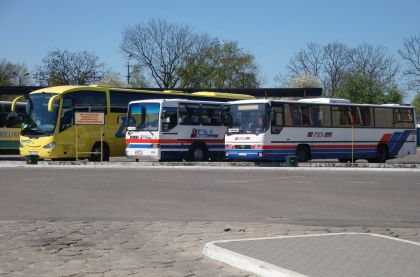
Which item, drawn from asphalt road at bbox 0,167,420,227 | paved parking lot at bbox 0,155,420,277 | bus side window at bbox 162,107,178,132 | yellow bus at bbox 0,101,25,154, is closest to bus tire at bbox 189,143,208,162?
bus side window at bbox 162,107,178,132

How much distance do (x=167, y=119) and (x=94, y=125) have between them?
389 centimetres

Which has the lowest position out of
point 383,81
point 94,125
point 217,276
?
point 217,276

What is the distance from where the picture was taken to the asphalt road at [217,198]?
11555 millimetres

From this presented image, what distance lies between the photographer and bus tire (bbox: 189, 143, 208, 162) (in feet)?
97.9

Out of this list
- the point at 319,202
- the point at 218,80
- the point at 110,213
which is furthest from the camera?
the point at 218,80

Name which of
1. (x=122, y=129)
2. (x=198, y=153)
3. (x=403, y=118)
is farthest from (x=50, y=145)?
(x=403, y=118)

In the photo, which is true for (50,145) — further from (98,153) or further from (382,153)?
(382,153)

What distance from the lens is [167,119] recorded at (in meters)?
28.6

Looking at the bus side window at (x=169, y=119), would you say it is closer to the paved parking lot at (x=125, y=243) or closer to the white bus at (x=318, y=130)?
the white bus at (x=318, y=130)

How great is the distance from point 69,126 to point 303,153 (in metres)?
11.3

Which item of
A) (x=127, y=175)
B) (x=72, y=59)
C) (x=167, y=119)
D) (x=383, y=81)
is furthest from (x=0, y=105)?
(x=383, y=81)

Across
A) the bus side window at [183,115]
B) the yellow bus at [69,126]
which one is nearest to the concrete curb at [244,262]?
the bus side window at [183,115]

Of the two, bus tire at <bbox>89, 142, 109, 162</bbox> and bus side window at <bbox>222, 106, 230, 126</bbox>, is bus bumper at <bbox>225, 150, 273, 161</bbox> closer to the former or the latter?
bus side window at <bbox>222, 106, 230, 126</bbox>

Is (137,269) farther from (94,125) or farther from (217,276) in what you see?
(94,125)
